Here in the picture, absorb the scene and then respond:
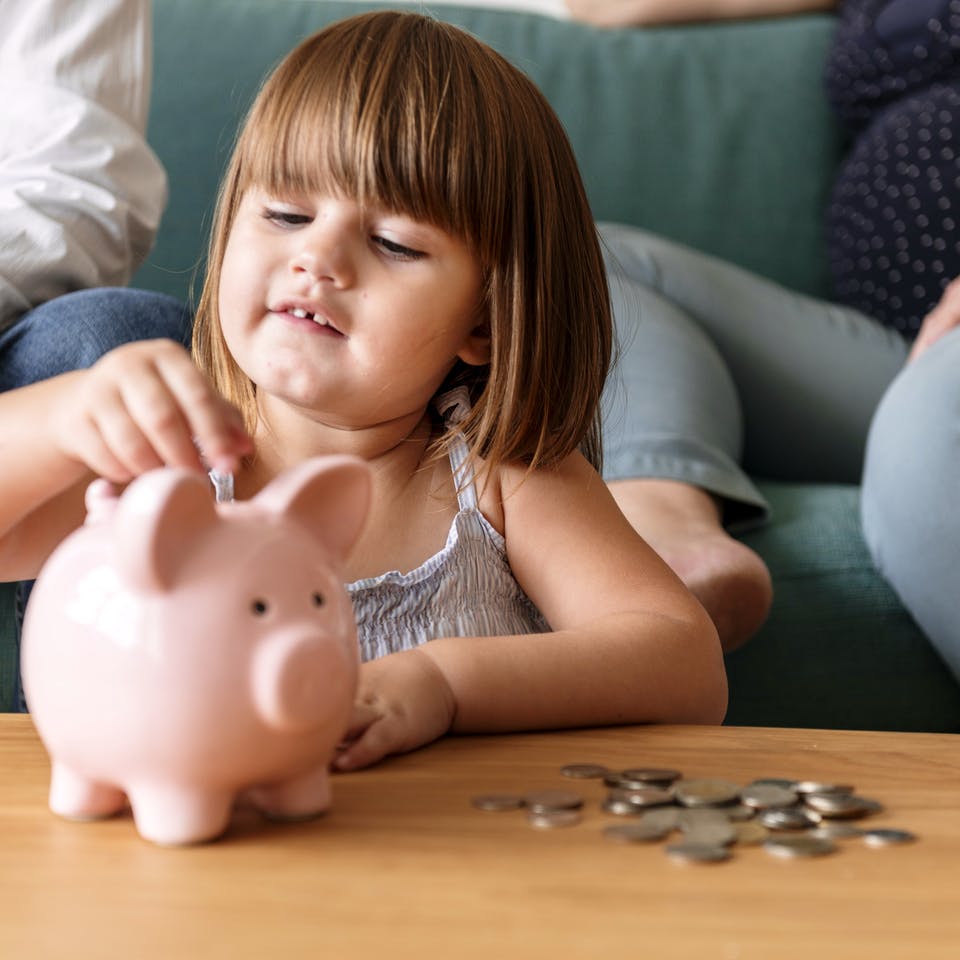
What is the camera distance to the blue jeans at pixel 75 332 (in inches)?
35.7

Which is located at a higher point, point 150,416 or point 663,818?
point 150,416

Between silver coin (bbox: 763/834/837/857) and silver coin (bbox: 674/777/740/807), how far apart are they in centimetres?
4

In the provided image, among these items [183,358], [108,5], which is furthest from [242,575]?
[108,5]

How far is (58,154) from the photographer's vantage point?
1.14 m

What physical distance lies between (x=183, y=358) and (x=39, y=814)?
180 mm

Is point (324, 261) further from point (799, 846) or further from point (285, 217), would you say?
point (799, 846)

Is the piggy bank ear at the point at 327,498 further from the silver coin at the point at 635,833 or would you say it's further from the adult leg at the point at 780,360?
the adult leg at the point at 780,360

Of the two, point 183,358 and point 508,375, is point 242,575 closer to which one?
point 183,358

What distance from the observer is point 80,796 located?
459mm

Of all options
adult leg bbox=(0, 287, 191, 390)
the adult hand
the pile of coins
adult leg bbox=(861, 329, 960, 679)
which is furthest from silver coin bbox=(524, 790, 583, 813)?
the adult hand

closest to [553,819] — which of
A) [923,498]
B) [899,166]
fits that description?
[923,498]

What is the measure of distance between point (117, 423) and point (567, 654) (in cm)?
26

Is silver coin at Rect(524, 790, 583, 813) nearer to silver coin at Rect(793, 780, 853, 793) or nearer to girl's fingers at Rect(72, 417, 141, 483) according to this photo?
silver coin at Rect(793, 780, 853, 793)

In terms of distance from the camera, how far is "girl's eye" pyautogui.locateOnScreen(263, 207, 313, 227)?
2.49ft
